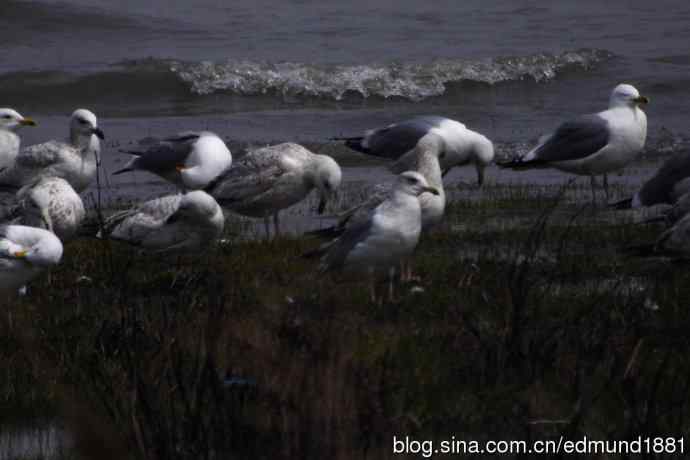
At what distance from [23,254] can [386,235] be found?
1.95 meters

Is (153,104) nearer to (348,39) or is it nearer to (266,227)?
(348,39)

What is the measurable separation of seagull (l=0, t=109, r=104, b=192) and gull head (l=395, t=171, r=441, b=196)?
4120 mm

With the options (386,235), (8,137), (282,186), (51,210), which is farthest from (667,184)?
(8,137)

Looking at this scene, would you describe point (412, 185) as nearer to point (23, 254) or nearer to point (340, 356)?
point (23, 254)

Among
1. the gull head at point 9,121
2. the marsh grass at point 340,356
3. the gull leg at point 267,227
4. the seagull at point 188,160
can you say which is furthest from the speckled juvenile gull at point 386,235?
the gull head at point 9,121

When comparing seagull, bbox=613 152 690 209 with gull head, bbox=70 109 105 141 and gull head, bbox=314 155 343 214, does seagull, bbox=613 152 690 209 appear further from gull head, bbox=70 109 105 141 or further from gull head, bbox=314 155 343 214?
gull head, bbox=70 109 105 141

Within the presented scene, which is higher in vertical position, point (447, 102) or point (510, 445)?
point (510, 445)

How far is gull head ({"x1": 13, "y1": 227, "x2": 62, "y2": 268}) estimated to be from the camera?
659 cm

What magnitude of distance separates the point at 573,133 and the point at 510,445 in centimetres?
710

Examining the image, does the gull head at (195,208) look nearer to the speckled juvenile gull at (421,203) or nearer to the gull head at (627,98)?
the speckled juvenile gull at (421,203)

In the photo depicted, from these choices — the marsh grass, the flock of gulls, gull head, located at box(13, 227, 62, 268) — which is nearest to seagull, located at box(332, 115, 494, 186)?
the flock of gulls

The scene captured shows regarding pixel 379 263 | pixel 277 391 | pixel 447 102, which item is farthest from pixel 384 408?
pixel 447 102

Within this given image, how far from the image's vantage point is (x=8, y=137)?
444 inches

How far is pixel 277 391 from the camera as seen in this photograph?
10.9 feet
